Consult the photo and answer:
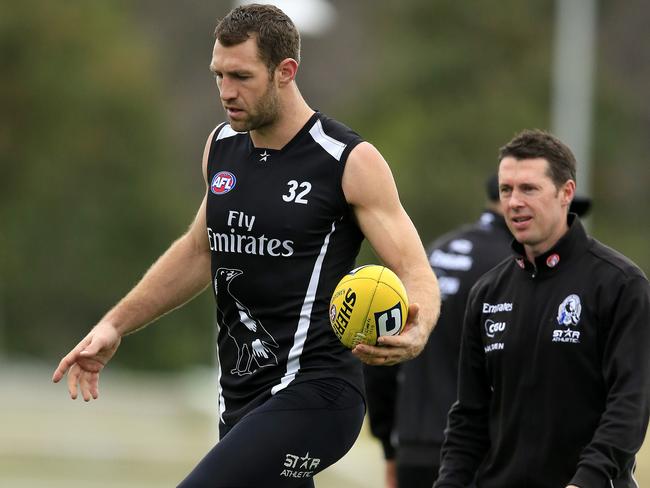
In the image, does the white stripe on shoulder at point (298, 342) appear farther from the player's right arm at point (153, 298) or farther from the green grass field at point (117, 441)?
the green grass field at point (117, 441)

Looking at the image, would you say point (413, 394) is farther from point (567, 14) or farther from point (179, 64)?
point (179, 64)

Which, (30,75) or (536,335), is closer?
(536,335)

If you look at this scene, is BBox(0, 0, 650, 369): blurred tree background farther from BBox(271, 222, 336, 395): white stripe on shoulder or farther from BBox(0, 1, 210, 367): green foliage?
BBox(271, 222, 336, 395): white stripe on shoulder

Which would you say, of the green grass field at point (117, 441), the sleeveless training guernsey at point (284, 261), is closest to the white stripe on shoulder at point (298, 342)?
the sleeveless training guernsey at point (284, 261)

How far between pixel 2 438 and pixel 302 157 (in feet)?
52.7

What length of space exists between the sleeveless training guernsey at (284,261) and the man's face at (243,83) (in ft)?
0.79

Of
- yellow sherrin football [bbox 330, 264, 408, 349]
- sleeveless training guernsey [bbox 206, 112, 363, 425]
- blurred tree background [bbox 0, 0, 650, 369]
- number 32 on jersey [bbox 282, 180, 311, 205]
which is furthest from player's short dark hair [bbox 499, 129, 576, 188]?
blurred tree background [bbox 0, 0, 650, 369]

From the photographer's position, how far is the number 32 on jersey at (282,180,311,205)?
604 centimetres

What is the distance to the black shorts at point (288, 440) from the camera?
561cm

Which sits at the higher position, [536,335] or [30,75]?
[30,75]

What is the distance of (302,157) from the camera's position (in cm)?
614

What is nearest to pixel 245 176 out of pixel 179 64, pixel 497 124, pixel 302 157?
pixel 302 157

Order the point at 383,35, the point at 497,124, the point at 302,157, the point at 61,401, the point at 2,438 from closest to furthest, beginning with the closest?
the point at 302,157 → the point at 2,438 → the point at 61,401 → the point at 497,124 → the point at 383,35

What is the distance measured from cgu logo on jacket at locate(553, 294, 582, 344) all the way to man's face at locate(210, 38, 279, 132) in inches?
60.3
